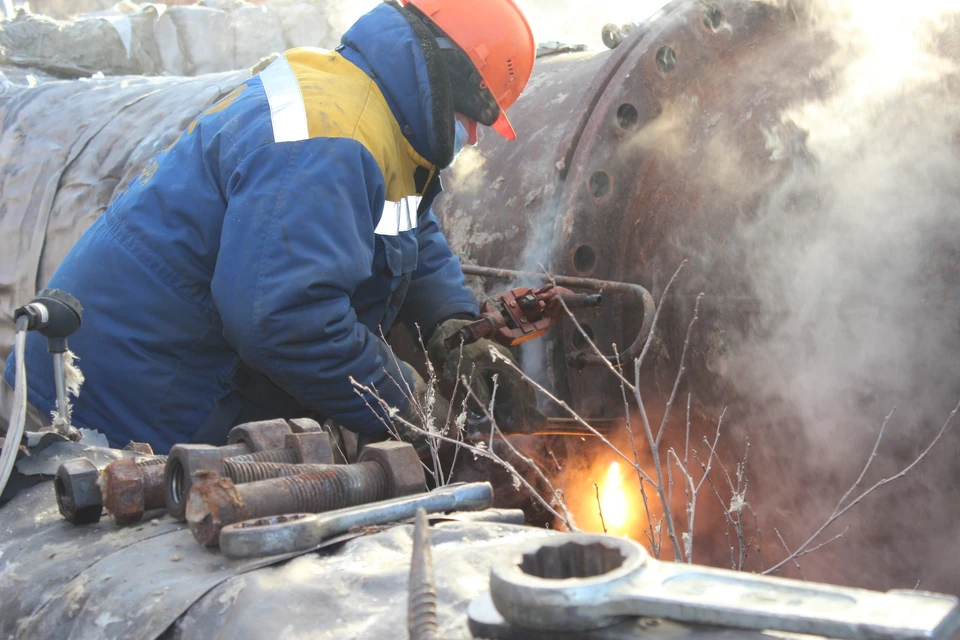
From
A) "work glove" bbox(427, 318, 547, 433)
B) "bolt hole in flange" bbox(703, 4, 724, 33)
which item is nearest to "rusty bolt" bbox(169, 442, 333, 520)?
"work glove" bbox(427, 318, 547, 433)

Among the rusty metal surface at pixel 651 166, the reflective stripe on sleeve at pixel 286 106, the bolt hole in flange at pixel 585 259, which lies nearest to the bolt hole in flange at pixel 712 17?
the rusty metal surface at pixel 651 166

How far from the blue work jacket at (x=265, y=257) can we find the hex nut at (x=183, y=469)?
3.02 ft

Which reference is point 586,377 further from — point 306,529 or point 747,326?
point 306,529

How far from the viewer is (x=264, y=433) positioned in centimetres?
139

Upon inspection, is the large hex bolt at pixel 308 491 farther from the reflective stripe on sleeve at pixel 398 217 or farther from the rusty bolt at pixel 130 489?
the reflective stripe on sleeve at pixel 398 217

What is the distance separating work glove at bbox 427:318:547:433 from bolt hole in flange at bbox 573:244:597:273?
0.33 m

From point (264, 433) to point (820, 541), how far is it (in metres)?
1.46

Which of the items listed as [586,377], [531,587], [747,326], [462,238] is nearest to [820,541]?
[747,326]

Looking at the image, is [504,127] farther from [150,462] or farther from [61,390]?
[150,462]

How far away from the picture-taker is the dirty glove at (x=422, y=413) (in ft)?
7.98

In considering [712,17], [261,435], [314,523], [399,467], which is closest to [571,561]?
[314,523]

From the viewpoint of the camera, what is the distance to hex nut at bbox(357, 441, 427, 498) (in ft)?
4.14

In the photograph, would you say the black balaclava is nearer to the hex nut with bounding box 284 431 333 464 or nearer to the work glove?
the work glove

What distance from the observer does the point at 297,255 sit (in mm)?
2127
